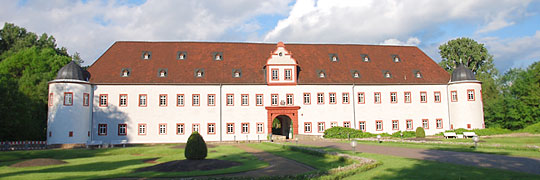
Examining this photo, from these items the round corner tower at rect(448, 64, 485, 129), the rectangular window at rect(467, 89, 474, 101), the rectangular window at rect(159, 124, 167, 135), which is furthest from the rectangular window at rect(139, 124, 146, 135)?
the rectangular window at rect(467, 89, 474, 101)

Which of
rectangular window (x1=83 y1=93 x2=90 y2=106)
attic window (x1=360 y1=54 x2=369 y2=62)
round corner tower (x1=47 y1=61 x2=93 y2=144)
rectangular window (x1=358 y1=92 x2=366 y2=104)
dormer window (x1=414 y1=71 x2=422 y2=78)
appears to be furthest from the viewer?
attic window (x1=360 y1=54 x2=369 y2=62)

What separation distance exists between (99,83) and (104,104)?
2.14 m

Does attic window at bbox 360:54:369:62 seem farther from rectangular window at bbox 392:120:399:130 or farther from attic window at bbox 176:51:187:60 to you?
attic window at bbox 176:51:187:60

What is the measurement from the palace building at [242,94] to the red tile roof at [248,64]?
113 mm

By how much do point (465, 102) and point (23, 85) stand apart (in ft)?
160

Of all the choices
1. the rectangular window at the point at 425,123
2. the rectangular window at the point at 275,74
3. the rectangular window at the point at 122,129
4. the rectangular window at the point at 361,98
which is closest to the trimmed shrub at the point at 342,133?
the rectangular window at the point at 361,98

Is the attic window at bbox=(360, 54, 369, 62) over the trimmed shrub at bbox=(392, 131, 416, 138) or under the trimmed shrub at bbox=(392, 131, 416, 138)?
over

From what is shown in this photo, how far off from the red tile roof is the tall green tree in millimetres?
7490

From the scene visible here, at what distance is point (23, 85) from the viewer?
45.8 m

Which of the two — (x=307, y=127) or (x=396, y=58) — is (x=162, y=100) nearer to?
(x=307, y=127)

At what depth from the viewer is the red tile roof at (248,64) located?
42.2 metres

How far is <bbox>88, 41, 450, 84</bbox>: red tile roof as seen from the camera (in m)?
42.2

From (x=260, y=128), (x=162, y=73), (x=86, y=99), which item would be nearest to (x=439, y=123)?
(x=260, y=128)

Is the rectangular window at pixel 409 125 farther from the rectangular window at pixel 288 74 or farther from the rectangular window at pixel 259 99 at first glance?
the rectangular window at pixel 259 99
